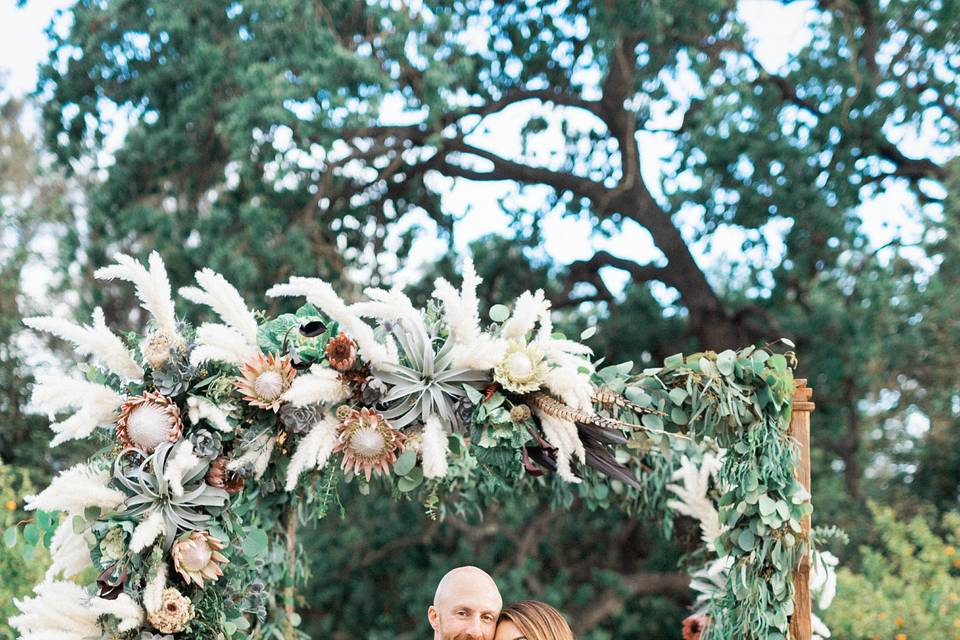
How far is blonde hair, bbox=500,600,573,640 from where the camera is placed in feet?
9.39

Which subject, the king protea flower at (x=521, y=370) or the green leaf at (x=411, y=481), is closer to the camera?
the king protea flower at (x=521, y=370)

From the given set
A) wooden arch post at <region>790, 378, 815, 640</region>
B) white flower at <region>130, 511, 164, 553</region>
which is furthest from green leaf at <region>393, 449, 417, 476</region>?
wooden arch post at <region>790, 378, 815, 640</region>

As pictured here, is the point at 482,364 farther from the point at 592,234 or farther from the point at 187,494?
the point at 592,234

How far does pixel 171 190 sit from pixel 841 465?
346 inches

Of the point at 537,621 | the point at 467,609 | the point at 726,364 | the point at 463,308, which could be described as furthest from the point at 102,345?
the point at 726,364

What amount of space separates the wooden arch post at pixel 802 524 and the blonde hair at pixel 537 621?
35.7 inches

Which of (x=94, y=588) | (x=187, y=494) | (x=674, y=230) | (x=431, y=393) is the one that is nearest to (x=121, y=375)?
(x=187, y=494)

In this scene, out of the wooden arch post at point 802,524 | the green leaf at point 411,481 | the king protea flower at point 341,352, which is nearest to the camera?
the king protea flower at point 341,352

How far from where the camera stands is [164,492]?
2807mm

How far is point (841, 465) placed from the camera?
1240cm

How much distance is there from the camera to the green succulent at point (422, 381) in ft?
9.62

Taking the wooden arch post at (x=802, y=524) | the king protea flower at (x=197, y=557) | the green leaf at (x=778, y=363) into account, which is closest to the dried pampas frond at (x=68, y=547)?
the king protea flower at (x=197, y=557)

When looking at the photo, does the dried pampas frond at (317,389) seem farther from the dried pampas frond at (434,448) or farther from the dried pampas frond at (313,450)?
the dried pampas frond at (434,448)

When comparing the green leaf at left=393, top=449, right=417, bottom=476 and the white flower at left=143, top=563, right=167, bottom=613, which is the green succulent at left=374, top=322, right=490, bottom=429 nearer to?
the green leaf at left=393, top=449, right=417, bottom=476
